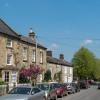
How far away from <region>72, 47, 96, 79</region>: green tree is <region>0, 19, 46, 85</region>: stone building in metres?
52.7

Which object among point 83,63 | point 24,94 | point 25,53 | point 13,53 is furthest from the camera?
point 83,63

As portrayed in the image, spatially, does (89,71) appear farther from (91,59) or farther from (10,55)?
(10,55)

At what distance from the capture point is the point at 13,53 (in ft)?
159

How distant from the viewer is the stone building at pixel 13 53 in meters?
45.7

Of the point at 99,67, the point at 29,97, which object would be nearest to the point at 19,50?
the point at 29,97

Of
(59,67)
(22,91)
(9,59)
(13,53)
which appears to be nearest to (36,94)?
(22,91)

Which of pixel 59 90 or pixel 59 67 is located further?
pixel 59 67

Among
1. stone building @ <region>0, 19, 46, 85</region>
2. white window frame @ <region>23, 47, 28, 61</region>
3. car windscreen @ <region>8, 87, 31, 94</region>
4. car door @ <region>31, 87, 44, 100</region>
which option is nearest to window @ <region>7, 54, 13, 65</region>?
stone building @ <region>0, 19, 46, 85</region>

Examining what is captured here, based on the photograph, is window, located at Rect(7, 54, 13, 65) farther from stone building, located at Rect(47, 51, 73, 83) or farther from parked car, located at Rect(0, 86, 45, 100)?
parked car, located at Rect(0, 86, 45, 100)

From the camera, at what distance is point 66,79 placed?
275ft

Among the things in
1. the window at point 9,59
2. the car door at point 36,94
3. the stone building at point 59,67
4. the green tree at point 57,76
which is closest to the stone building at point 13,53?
the window at point 9,59

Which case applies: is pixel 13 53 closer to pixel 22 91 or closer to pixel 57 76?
pixel 57 76

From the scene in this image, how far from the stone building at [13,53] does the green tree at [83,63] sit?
173 feet

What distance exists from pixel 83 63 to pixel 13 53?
6295 centimetres
